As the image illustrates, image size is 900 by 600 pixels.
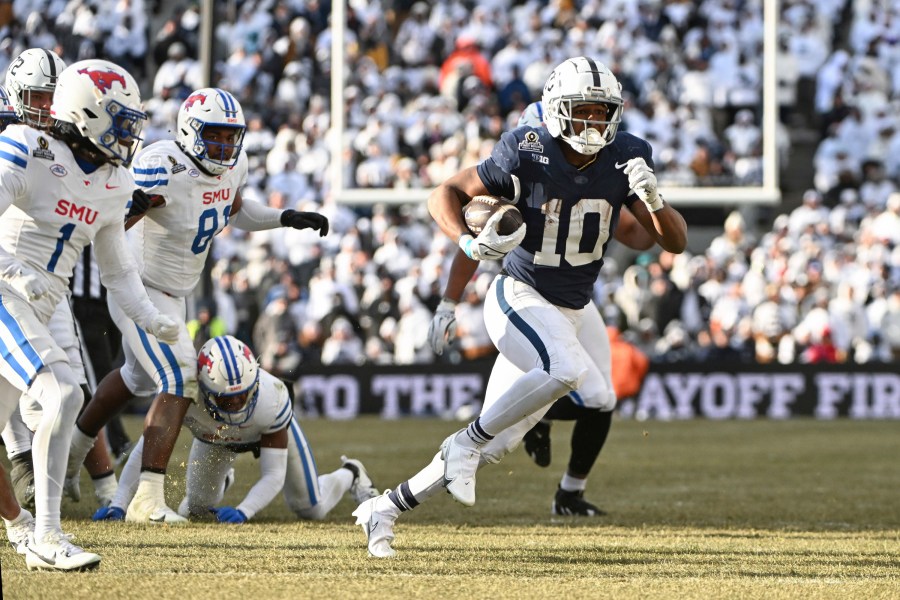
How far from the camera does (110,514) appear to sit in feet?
20.9

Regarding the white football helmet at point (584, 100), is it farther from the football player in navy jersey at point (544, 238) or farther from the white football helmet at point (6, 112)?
the white football helmet at point (6, 112)

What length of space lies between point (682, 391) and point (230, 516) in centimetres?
923

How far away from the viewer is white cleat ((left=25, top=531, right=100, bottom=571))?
4.70 meters

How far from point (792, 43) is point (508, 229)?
39.7 ft

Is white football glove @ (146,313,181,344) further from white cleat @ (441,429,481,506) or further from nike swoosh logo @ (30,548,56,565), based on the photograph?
white cleat @ (441,429,481,506)

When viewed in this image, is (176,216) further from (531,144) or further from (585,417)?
(585,417)

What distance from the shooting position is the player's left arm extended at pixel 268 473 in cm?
633

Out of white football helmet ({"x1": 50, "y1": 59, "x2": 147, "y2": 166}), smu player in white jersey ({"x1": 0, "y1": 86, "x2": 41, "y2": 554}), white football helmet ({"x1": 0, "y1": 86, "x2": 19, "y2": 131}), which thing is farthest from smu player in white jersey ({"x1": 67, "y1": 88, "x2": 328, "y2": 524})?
white football helmet ({"x1": 50, "y1": 59, "x2": 147, "y2": 166})

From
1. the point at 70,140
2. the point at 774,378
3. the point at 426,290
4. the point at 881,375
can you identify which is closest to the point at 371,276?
the point at 426,290

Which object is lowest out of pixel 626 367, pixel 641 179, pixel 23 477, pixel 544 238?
pixel 626 367

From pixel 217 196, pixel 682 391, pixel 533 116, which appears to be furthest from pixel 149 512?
pixel 682 391

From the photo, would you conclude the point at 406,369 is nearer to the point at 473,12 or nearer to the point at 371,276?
the point at 371,276

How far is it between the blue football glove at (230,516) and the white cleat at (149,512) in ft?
0.48

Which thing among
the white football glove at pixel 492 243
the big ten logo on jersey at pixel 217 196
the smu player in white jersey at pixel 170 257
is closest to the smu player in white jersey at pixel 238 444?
the smu player in white jersey at pixel 170 257
